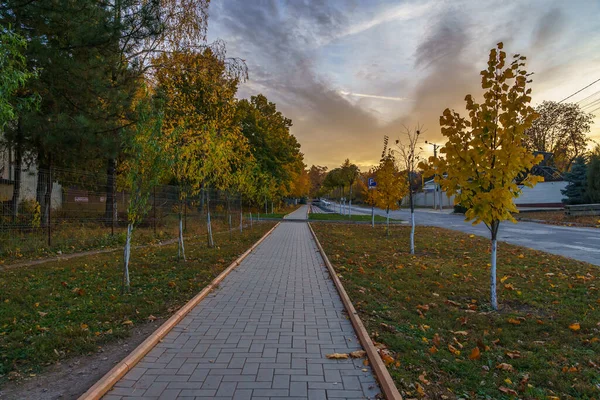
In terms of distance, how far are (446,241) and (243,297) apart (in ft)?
34.0

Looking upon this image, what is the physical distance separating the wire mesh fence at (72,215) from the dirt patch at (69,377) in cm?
402

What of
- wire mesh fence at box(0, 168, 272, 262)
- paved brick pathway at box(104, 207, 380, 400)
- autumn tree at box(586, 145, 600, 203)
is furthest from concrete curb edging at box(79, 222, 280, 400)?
autumn tree at box(586, 145, 600, 203)

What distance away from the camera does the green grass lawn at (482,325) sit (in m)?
3.32

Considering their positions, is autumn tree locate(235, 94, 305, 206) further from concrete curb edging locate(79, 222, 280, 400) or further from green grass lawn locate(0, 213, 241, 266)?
concrete curb edging locate(79, 222, 280, 400)

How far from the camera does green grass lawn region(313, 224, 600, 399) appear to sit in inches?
131

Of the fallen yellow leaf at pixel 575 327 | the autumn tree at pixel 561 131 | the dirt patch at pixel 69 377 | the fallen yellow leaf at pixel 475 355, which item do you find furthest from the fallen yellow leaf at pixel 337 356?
the autumn tree at pixel 561 131

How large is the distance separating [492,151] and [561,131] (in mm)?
48617

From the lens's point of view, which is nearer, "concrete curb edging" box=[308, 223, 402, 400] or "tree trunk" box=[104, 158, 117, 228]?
"concrete curb edging" box=[308, 223, 402, 400]

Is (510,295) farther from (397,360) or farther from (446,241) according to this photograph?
(446,241)

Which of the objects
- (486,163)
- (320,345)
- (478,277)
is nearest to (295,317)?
(320,345)

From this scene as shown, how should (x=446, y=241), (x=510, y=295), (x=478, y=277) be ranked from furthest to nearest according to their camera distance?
1. (x=446, y=241)
2. (x=478, y=277)
3. (x=510, y=295)

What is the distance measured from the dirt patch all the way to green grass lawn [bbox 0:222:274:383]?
172 millimetres

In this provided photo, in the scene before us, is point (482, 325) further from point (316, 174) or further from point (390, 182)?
point (316, 174)

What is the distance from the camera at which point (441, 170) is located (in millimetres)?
5871
